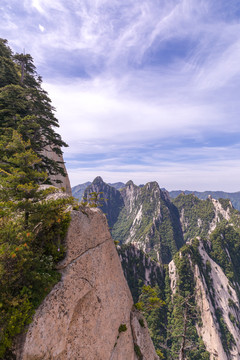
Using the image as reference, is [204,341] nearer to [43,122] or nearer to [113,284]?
[113,284]

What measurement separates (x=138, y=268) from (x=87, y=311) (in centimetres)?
10011

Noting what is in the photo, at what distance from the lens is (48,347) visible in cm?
743

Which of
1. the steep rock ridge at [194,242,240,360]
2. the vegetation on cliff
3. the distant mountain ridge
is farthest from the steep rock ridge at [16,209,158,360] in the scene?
the steep rock ridge at [194,242,240,360]

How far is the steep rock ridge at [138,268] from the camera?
93312 millimetres

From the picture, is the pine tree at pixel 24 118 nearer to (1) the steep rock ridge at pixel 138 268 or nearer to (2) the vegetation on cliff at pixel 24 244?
(2) the vegetation on cliff at pixel 24 244

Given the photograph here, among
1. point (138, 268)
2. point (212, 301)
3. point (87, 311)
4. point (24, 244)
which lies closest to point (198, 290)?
point (212, 301)

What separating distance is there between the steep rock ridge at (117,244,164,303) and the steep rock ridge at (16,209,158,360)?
3387 inches

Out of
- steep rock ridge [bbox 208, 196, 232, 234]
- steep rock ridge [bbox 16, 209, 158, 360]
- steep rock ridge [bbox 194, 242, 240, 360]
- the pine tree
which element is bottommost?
steep rock ridge [bbox 194, 242, 240, 360]

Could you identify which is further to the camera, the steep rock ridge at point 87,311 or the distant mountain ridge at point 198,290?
the distant mountain ridge at point 198,290

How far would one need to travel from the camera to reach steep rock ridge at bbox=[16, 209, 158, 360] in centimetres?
752

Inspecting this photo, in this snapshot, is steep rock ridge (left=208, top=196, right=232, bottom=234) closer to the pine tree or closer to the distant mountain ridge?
the distant mountain ridge

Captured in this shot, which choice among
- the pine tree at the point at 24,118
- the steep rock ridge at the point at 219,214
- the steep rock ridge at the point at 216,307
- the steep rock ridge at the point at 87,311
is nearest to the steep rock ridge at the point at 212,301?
the steep rock ridge at the point at 216,307

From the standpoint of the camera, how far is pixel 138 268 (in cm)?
9819

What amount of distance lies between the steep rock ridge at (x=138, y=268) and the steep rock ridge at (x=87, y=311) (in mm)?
86028
